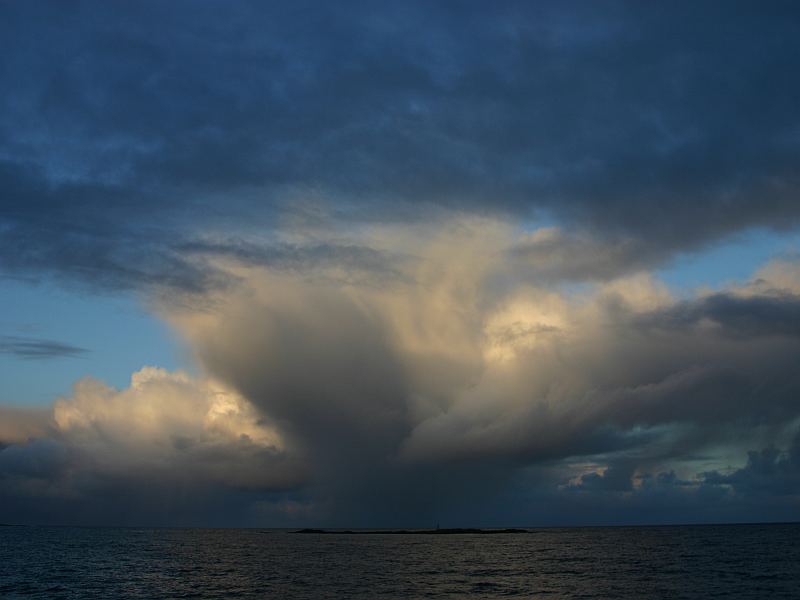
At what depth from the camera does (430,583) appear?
82938 millimetres

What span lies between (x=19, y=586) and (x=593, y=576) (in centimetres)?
7391

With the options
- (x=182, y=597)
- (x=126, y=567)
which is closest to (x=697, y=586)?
(x=182, y=597)

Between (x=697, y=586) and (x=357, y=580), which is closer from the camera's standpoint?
(x=697, y=586)

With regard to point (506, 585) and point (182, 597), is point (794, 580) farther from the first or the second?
point (182, 597)

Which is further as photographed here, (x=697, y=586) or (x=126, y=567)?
(x=126, y=567)

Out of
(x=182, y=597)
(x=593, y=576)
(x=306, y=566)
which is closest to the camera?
(x=182, y=597)

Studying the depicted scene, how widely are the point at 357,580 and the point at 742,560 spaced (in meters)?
73.2

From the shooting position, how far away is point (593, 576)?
91.2 m

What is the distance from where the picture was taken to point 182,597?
237ft

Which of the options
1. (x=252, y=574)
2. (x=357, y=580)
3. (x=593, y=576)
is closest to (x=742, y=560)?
(x=593, y=576)

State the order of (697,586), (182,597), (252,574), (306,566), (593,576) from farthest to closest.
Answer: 1. (306,566)
2. (252,574)
3. (593,576)
4. (697,586)
5. (182,597)

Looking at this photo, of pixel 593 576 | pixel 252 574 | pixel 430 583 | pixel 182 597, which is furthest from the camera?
pixel 252 574

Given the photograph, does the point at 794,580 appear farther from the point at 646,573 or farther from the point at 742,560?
the point at 742,560

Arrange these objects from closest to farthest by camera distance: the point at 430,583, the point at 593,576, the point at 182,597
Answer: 1. the point at 182,597
2. the point at 430,583
3. the point at 593,576
